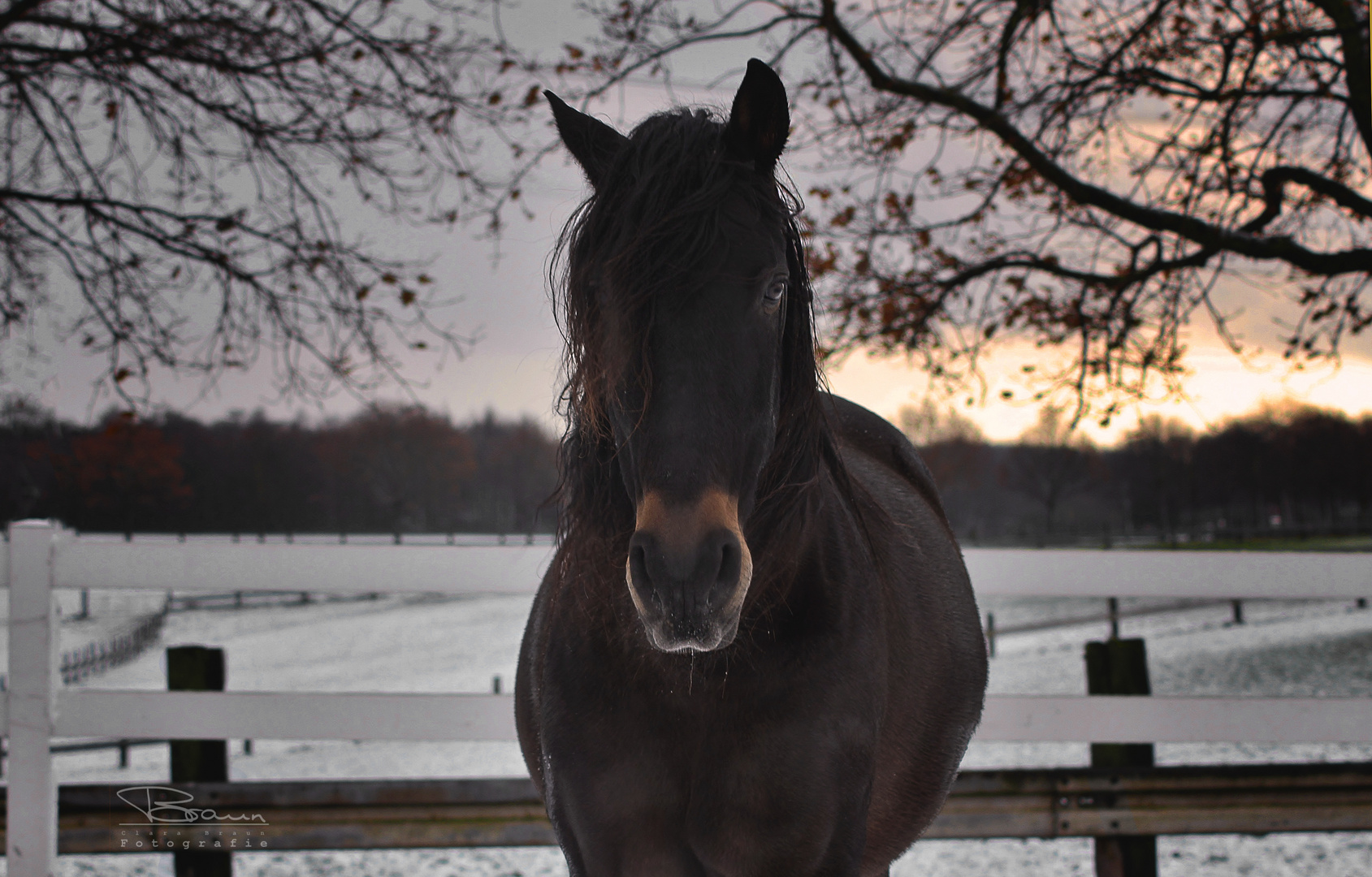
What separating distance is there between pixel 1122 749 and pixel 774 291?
3077 mm

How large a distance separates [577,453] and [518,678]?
922 millimetres

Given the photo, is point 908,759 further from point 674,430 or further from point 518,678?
point 674,430

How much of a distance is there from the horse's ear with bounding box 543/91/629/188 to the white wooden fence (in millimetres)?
1885

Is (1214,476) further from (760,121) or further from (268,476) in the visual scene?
(760,121)

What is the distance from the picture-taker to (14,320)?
Answer: 5410 mm

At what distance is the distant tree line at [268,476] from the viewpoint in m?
5.53

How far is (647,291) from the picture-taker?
1.33 m

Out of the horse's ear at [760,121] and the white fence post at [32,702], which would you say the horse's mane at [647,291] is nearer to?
the horse's ear at [760,121]

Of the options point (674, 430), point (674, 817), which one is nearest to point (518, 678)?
point (674, 817)

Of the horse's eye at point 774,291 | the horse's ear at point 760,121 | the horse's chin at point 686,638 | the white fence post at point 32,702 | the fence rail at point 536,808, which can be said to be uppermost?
the horse's ear at point 760,121

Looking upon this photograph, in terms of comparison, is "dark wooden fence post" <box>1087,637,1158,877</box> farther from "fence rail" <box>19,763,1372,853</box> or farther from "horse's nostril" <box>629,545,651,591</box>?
"horse's nostril" <box>629,545,651,591</box>

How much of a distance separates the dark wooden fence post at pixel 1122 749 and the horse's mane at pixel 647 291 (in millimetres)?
2687

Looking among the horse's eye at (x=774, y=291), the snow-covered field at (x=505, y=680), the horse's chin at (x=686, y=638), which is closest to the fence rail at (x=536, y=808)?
the snow-covered field at (x=505, y=680)

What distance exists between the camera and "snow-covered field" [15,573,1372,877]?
475 centimetres
